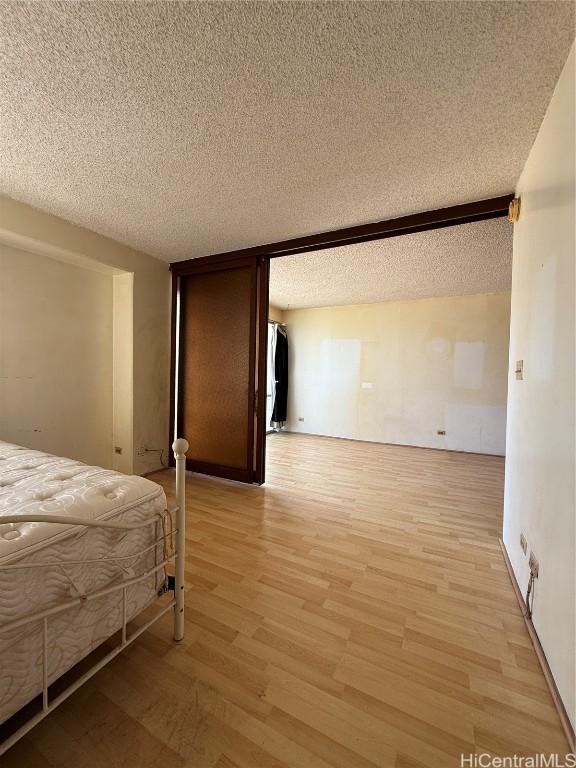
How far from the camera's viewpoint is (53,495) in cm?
111

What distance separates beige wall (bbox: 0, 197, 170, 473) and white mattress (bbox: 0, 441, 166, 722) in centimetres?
188

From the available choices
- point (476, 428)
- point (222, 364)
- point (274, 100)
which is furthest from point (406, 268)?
point (476, 428)

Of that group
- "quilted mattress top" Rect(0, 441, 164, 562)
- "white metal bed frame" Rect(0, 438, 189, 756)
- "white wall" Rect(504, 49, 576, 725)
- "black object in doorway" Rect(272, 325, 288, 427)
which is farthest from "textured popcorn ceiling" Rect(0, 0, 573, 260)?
"black object in doorway" Rect(272, 325, 288, 427)

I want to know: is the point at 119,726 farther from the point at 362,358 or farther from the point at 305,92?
the point at 362,358

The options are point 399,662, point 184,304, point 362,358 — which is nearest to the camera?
point 399,662

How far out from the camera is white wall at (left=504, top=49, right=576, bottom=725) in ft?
3.39

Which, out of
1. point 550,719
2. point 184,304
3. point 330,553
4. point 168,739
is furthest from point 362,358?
point 168,739

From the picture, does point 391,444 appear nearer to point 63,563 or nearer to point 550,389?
point 550,389

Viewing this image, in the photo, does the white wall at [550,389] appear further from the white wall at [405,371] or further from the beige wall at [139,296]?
the beige wall at [139,296]

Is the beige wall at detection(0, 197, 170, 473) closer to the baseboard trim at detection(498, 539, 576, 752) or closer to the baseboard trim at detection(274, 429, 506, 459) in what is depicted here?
the baseboard trim at detection(274, 429, 506, 459)

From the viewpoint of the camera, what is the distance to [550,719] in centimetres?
99

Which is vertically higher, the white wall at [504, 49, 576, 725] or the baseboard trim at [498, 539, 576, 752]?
the white wall at [504, 49, 576, 725]

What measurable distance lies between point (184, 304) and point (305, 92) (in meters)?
2.51

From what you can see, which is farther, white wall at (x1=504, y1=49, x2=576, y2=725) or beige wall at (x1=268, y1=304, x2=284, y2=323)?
beige wall at (x1=268, y1=304, x2=284, y2=323)
